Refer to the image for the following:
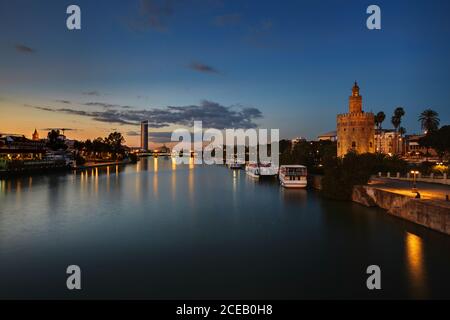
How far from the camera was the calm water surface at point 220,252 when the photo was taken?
60.7 feet

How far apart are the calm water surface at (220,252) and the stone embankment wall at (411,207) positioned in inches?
30.8

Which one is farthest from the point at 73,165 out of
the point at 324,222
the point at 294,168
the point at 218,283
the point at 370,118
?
the point at 218,283

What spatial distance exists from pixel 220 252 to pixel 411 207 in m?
17.5

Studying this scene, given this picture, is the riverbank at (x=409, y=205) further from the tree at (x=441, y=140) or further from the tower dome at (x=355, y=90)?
the tree at (x=441, y=140)

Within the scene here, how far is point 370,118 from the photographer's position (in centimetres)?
8394

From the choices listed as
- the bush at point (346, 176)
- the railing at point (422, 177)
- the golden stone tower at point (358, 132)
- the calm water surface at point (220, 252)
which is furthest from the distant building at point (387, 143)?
the calm water surface at point (220, 252)

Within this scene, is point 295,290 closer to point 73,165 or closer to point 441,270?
point 441,270

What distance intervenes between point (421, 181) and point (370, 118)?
37.9m

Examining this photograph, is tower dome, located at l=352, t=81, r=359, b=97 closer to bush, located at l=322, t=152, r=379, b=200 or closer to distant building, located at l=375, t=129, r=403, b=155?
bush, located at l=322, t=152, r=379, b=200

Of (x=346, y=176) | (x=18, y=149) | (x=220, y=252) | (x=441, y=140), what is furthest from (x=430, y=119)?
(x=18, y=149)

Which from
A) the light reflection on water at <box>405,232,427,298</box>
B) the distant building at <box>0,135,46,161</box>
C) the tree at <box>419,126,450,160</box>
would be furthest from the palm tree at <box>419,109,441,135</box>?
the distant building at <box>0,135,46,161</box>

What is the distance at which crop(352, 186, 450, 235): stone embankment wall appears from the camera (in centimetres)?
2623
